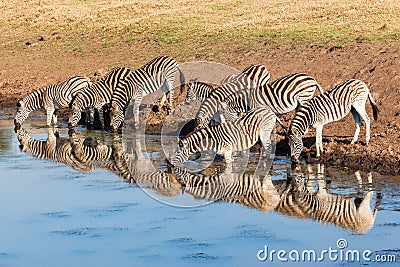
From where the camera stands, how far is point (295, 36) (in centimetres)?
2198

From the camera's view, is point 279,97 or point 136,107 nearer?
point 279,97

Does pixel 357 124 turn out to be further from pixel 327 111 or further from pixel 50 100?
pixel 50 100

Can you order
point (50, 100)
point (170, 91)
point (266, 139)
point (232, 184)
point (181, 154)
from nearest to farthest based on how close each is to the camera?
1. point (232, 184)
2. point (181, 154)
3. point (266, 139)
4. point (170, 91)
5. point (50, 100)

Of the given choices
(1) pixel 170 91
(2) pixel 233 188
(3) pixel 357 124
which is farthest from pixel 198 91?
(2) pixel 233 188

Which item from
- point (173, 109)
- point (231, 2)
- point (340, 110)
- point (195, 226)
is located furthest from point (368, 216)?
point (231, 2)

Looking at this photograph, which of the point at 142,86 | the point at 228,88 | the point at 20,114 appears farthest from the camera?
the point at 20,114

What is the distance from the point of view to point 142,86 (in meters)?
17.4

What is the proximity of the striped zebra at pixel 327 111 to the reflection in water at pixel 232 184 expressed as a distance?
0.67m

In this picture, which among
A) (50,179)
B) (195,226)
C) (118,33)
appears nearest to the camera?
(195,226)

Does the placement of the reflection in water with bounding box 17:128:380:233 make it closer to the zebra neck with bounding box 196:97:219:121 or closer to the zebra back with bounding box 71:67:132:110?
the zebra neck with bounding box 196:97:219:121

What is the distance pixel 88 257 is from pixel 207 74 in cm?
1077

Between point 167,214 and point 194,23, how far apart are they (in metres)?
16.2

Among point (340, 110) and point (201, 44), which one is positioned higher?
point (201, 44)

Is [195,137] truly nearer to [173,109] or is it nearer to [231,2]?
[173,109]
